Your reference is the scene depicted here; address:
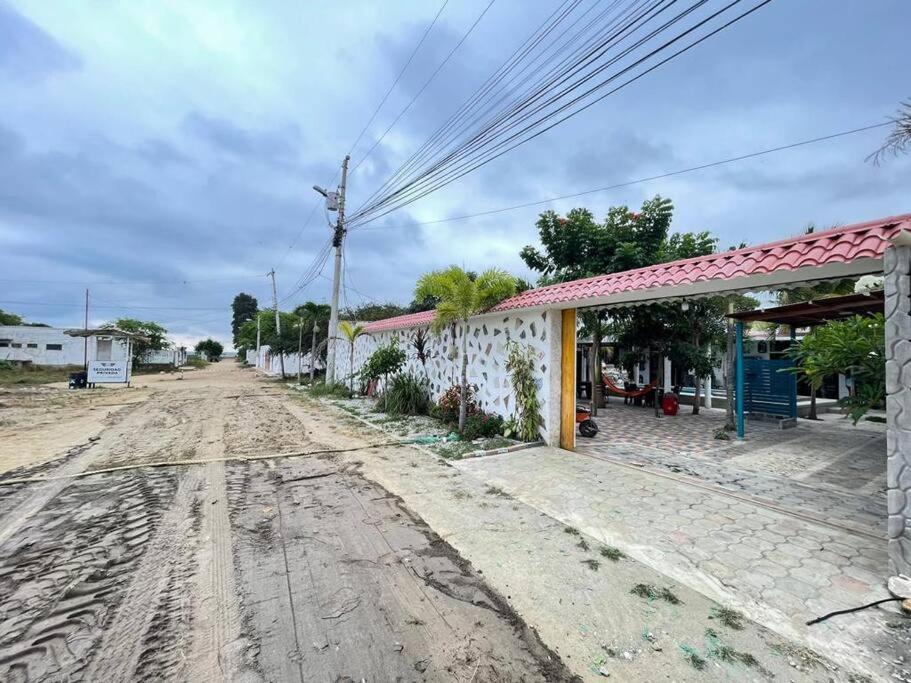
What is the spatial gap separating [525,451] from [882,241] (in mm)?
4847

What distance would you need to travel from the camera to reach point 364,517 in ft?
12.8

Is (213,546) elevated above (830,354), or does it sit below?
below

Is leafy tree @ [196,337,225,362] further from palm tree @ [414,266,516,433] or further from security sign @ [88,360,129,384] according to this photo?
palm tree @ [414,266,516,433]

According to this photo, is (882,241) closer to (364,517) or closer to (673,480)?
(673,480)

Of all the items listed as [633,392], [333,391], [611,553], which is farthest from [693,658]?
[333,391]

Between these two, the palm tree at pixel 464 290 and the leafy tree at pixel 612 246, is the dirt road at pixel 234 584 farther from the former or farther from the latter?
the leafy tree at pixel 612 246

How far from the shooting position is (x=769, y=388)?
32.5 feet

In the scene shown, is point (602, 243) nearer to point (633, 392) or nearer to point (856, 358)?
point (633, 392)

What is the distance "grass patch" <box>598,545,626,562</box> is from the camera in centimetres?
312

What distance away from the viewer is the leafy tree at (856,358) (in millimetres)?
3395

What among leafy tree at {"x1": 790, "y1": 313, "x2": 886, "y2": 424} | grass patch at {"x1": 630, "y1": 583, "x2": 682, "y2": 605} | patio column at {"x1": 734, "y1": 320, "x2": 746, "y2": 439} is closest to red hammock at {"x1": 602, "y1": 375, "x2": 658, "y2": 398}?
patio column at {"x1": 734, "y1": 320, "x2": 746, "y2": 439}

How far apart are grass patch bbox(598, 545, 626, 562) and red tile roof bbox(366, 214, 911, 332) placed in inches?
114

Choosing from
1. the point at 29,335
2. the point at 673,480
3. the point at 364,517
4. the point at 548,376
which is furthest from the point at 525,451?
the point at 29,335

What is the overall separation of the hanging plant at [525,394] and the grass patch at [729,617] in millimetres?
4477
